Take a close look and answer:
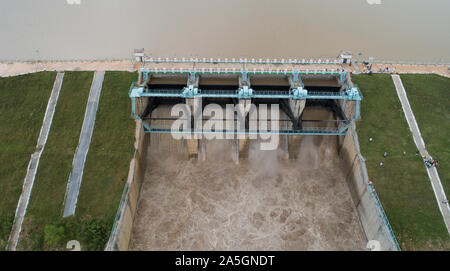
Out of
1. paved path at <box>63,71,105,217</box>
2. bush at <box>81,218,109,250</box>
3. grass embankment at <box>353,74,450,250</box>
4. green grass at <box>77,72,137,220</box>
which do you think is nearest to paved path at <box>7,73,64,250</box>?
paved path at <box>63,71,105,217</box>

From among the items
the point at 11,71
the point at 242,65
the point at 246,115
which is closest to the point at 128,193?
the point at 246,115

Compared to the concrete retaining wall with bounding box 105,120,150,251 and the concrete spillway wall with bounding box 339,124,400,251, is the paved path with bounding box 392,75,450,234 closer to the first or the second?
the concrete spillway wall with bounding box 339,124,400,251

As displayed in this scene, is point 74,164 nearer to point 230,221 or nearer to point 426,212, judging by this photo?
point 230,221

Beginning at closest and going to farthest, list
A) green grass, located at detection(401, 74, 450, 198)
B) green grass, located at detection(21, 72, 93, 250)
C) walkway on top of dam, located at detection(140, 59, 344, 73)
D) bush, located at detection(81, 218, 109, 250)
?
bush, located at detection(81, 218, 109, 250) < green grass, located at detection(21, 72, 93, 250) < green grass, located at detection(401, 74, 450, 198) < walkway on top of dam, located at detection(140, 59, 344, 73)

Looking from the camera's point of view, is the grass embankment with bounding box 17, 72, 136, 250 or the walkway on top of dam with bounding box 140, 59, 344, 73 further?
the walkway on top of dam with bounding box 140, 59, 344, 73

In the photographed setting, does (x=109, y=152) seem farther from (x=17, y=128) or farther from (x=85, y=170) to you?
(x=17, y=128)

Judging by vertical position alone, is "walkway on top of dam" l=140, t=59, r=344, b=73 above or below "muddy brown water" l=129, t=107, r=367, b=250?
above
